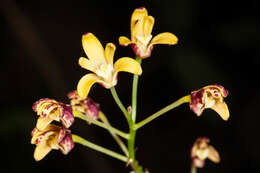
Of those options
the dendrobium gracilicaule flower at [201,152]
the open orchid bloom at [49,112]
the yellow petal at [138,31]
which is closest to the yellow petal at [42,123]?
the open orchid bloom at [49,112]

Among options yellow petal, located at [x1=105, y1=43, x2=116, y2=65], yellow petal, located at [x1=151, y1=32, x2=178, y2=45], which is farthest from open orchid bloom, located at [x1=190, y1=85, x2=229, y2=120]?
yellow petal, located at [x1=105, y1=43, x2=116, y2=65]

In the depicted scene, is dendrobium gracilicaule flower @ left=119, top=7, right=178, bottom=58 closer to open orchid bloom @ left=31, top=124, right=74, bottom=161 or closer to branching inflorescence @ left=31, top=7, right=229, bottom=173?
branching inflorescence @ left=31, top=7, right=229, bottom=173

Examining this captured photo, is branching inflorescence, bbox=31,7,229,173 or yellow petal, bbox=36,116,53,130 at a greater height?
branching inflorescence, bbox=31,7,229,173

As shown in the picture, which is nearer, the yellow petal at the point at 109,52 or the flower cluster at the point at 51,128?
the flower cluster at the point at 51,128

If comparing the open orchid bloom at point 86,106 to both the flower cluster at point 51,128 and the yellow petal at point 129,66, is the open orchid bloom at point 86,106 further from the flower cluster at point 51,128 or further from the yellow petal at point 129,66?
the yellow petal at point 129,66

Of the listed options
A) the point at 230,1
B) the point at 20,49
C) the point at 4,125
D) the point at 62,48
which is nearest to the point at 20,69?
the point at 20,49

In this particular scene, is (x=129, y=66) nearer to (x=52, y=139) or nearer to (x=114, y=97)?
(x=114, y=97)
